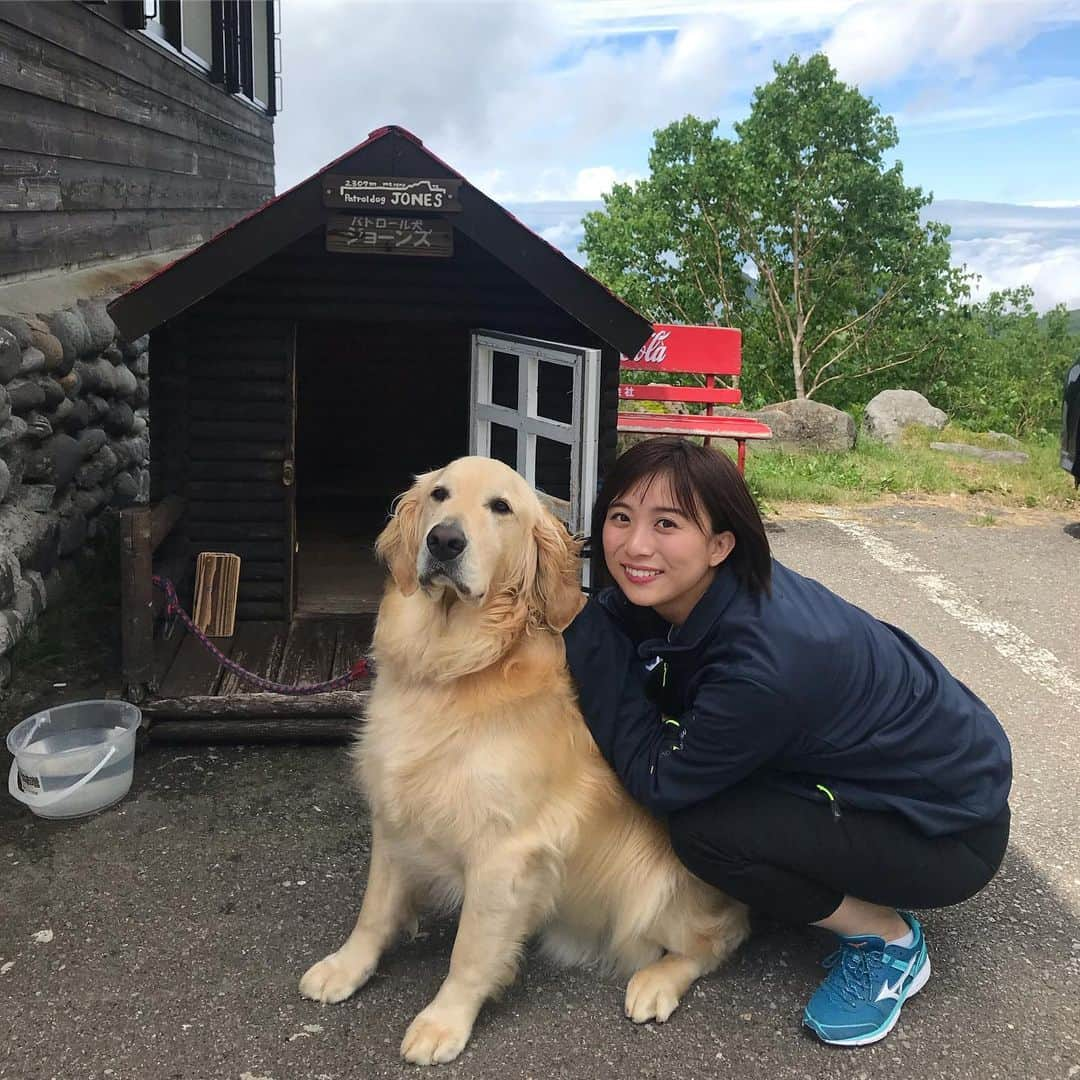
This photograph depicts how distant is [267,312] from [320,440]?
4.31 metres

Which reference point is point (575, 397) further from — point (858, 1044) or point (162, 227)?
point (162, 227)

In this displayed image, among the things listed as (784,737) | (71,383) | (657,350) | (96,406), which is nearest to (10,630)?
(71,383)

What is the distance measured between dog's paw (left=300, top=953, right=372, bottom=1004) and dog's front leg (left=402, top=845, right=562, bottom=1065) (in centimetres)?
24

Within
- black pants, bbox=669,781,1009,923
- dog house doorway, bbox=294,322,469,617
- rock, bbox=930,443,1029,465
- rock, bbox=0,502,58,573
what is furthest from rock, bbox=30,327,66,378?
rock, bbox=930,443,1029,465

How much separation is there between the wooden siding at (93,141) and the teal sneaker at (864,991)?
4981 millimetres

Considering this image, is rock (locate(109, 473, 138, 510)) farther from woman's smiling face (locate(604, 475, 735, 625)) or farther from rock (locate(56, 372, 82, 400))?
woman's smiling face (locate(604, 475, 735, 625))

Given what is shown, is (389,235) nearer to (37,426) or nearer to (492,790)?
(37,426)

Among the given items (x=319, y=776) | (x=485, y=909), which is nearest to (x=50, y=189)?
(x=319, y=776)

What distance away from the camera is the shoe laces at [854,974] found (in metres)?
2.62

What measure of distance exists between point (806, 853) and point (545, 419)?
8.93 ft

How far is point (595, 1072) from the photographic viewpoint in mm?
2475

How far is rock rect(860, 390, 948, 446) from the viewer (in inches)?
527

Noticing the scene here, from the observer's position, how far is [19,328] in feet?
16.1

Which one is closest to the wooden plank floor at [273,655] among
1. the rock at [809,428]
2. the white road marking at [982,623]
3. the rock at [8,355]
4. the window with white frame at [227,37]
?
the rock at [8,355]
